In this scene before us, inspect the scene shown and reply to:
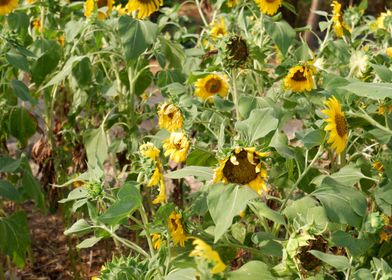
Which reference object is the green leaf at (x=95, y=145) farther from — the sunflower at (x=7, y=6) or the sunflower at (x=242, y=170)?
the sunflower at (x=242, y=170)

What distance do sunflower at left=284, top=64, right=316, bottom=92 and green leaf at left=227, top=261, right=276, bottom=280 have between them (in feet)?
1.84

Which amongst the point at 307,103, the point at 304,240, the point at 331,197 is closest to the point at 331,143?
the point at 331,197

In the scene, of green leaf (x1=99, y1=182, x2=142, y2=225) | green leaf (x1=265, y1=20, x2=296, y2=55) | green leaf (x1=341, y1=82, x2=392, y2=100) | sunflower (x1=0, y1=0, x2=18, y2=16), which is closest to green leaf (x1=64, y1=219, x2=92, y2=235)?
green leaf (x1=99, y1=182, x2=142, y2=225)

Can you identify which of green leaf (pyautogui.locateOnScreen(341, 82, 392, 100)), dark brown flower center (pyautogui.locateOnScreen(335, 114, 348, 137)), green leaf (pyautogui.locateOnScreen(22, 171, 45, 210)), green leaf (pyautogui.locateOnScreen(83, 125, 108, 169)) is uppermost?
green leaf (pyautogui.locateOnScreen(341, 82, 392, 100))

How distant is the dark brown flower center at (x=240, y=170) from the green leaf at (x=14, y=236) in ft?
2.98

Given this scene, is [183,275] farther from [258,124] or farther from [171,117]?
[171,117]

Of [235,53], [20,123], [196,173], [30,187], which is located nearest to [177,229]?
[196,173]

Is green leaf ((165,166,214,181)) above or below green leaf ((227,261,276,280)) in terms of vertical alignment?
above

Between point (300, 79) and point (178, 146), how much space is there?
1.32ft

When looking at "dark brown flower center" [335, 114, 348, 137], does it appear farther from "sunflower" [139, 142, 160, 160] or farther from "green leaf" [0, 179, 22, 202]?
"green leaf" [0, 179, 22, 202]

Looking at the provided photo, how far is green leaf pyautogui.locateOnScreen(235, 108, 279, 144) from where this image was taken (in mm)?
1073

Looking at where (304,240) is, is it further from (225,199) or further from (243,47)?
(243,47)

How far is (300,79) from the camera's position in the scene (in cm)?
154

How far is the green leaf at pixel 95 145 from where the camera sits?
5.92 ft
